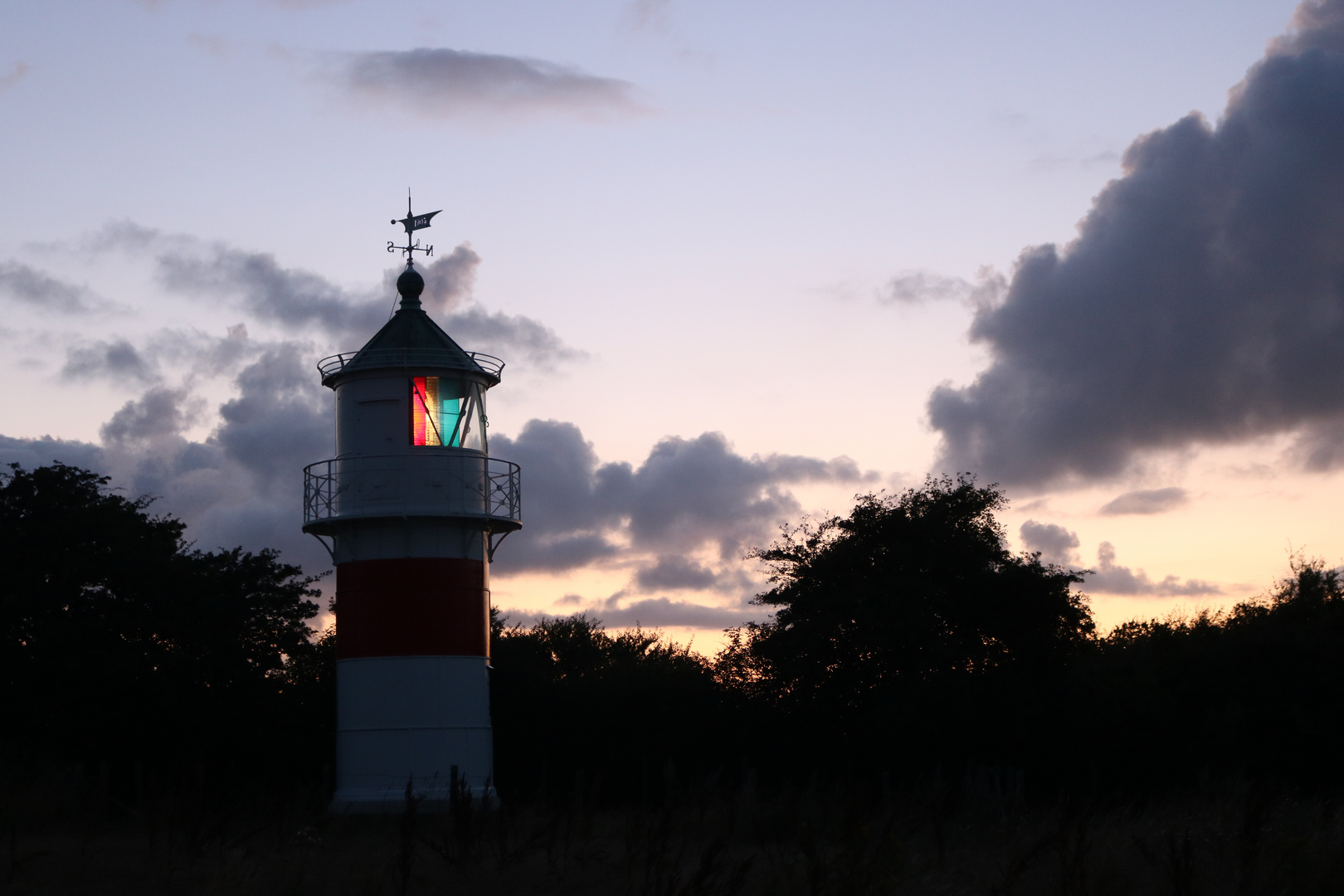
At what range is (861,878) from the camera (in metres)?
10.3

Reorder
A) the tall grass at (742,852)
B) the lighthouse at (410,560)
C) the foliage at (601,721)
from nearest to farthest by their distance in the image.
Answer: the tall grass at (742,852) → the lighthouse at (410,560) → the foliage at (601,721)

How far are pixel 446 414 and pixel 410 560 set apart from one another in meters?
3.06

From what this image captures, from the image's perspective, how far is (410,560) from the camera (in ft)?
82.6

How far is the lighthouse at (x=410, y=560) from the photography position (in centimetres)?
2480

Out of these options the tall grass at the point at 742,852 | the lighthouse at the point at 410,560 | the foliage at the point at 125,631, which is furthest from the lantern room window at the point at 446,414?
the tall grass at the point at 742,852

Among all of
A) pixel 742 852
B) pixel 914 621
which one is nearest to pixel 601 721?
pixel 914 621

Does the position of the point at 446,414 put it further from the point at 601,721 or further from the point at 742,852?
the point at 742,852

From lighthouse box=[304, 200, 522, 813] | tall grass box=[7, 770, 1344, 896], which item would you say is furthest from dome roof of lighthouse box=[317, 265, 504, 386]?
tall grass box=[7, 770, 1344, 896]

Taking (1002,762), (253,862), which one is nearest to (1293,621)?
(1002,762)

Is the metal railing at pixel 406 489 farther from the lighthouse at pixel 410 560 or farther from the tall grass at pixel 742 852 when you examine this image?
the tall grass at pixel 742 852

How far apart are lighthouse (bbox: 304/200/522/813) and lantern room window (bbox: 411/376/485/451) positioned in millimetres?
23

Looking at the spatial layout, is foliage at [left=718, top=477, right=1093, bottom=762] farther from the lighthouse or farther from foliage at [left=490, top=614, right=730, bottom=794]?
the lighthouse

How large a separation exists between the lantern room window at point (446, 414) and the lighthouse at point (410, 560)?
0.02 meters

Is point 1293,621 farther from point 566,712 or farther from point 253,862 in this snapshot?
point 253,862
